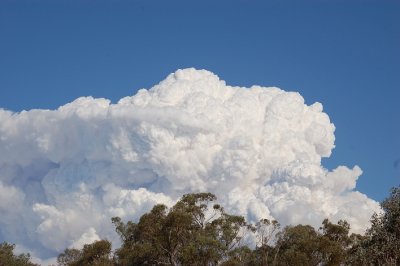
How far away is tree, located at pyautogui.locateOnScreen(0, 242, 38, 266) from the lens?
13238 centimetres

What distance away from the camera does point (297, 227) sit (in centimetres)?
12350

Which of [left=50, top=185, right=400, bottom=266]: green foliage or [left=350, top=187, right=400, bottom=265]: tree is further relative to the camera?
[left=50, top=185, right=400, bottom=266]: green foliage

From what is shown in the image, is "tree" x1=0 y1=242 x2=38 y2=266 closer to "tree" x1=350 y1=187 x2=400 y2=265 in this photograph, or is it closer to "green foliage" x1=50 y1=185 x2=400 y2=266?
"green foliage" x1=50 y1=185 x2=400 y2=266

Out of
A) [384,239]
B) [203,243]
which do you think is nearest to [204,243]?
[203,243]

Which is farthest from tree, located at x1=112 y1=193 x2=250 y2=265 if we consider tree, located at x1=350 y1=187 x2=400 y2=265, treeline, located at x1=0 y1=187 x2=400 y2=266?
tree, located at x1=350 y1=187 x2=400 y2=265

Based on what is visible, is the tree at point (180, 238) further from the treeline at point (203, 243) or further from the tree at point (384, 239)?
the tree at point (384, 239)

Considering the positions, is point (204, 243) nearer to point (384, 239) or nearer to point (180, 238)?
point (180, 238)

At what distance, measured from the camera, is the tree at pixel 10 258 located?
13238 cm

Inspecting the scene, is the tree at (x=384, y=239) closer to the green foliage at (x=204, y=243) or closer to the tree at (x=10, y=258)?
the green foliage at (x=204, y=243)

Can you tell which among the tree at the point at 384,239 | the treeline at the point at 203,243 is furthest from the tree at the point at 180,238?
the tree at the point at 384,239

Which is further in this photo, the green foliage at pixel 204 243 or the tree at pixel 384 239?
the green foliage at pixel 204 243

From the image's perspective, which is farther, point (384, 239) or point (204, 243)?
point (204, 243)

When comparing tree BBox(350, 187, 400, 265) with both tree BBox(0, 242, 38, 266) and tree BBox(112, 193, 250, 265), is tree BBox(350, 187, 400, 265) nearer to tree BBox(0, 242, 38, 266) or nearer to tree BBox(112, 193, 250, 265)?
tree BBox(112, 193, 250, 265)

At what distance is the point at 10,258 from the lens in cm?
13712
